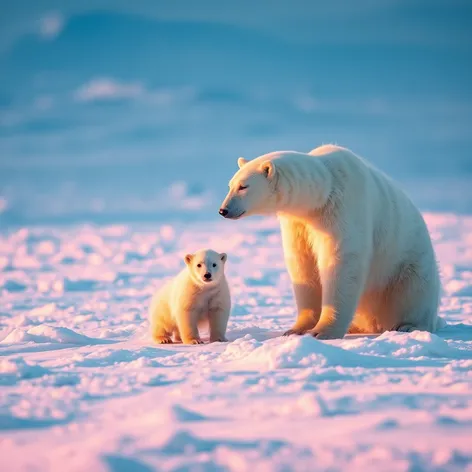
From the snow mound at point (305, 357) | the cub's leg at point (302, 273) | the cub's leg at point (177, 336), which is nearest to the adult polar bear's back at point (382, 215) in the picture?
the cub's leg at point (302, 273)

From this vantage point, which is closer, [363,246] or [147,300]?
[363,246]

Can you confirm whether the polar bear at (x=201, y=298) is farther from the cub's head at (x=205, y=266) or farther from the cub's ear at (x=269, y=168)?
the cub's ear at (x=269, y=168)

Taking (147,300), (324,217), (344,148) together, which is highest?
(344,148)

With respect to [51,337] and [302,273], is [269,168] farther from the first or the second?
[51,337]

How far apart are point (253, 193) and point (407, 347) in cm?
199

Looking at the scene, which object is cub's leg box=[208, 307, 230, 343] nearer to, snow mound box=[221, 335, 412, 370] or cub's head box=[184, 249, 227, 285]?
cub's head box=[184, 249, 227, 285]

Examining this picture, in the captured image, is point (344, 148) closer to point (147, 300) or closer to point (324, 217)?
point (324, 217)

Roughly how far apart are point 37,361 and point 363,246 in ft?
10.0

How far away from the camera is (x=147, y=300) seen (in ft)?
52.2

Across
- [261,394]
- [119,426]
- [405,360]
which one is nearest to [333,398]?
[261,394]

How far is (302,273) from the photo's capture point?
283 inches

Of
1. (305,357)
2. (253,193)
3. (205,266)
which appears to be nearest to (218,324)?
(205,266)

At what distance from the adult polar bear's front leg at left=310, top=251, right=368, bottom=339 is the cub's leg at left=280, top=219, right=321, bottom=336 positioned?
1.11 ft

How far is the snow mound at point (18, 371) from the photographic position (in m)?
4.70
